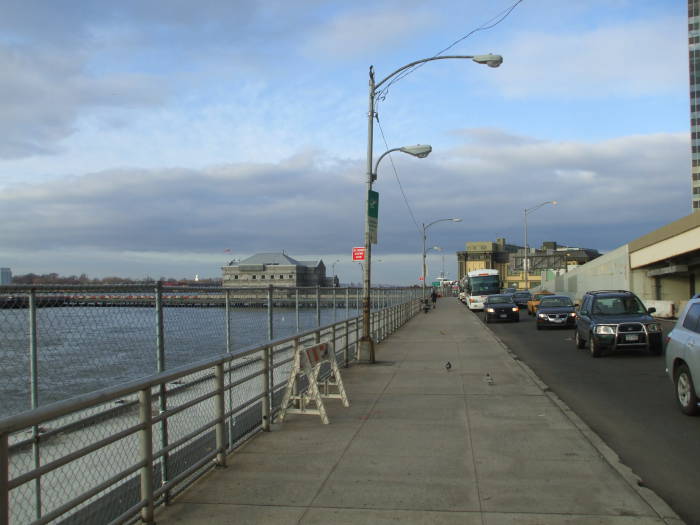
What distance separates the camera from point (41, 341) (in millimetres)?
4715

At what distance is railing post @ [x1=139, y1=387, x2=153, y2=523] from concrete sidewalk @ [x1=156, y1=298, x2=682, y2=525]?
19cm

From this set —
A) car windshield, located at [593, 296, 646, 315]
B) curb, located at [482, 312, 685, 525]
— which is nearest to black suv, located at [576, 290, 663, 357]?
car windshield, located at [593, 296, 646, 315]

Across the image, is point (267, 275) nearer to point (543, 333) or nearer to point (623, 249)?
point (543, 333)

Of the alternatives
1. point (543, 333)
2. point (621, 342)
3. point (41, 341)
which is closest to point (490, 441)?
point (41, 341)

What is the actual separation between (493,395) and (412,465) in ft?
15.6

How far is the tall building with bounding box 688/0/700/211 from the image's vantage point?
117 meters

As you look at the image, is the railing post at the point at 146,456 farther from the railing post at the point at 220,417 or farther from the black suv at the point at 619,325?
the black suv at the point at 619,325

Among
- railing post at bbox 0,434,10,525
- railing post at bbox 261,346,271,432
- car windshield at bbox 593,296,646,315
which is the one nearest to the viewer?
railing post at bbox 0,434,10,525

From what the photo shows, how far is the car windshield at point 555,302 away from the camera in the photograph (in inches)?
1140

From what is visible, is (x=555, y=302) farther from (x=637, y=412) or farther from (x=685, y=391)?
(x=685, y=391)

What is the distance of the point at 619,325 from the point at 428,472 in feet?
38.3

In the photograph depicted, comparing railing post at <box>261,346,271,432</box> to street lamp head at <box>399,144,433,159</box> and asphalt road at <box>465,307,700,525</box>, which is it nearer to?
asphalt road at <box>465,307,700,525</box>

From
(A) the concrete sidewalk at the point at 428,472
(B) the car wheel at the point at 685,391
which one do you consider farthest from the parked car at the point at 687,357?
(A) the concrete sidewalk at the point at 428,472

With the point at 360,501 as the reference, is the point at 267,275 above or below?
above
